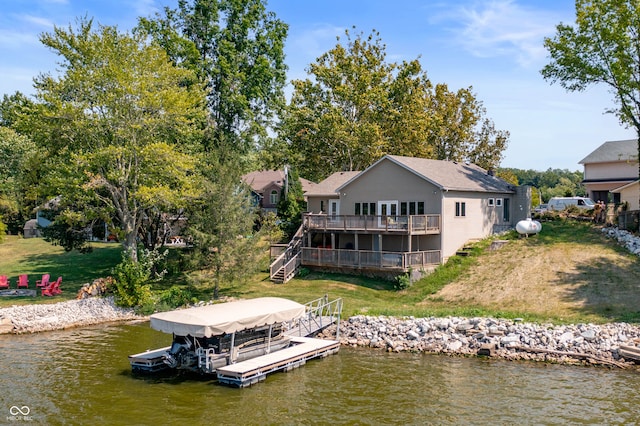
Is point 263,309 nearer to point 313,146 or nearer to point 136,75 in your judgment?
point 136,75

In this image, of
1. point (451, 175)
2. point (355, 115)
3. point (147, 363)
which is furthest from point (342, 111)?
point (147, 363)

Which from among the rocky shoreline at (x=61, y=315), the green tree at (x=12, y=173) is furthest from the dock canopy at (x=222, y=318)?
the green tree at (x=12, y=173)

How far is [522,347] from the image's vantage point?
22.3 m

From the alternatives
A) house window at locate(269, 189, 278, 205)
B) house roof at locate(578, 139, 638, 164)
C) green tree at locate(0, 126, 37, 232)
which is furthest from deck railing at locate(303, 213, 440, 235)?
green tree at locate(0, 126, 37, 232)

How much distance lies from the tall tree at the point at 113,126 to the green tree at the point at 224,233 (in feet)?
8.00

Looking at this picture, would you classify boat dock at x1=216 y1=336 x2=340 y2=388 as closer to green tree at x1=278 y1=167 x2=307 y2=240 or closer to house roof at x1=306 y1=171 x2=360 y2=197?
house roof at x1=306 y1=171 x2=360 y2=197

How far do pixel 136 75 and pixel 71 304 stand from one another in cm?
1325

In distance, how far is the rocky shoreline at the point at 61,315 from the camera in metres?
26.9

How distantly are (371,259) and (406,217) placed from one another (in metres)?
3.34

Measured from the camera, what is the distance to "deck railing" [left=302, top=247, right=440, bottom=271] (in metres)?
33.4

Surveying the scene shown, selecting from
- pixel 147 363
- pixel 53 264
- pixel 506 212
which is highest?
pixel 506 212

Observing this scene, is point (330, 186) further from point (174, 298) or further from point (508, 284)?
point (508, 284)

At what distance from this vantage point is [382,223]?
3594 centimetres

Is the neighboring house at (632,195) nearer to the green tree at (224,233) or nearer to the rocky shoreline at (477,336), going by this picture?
the rocky shoreline at (477,336)
